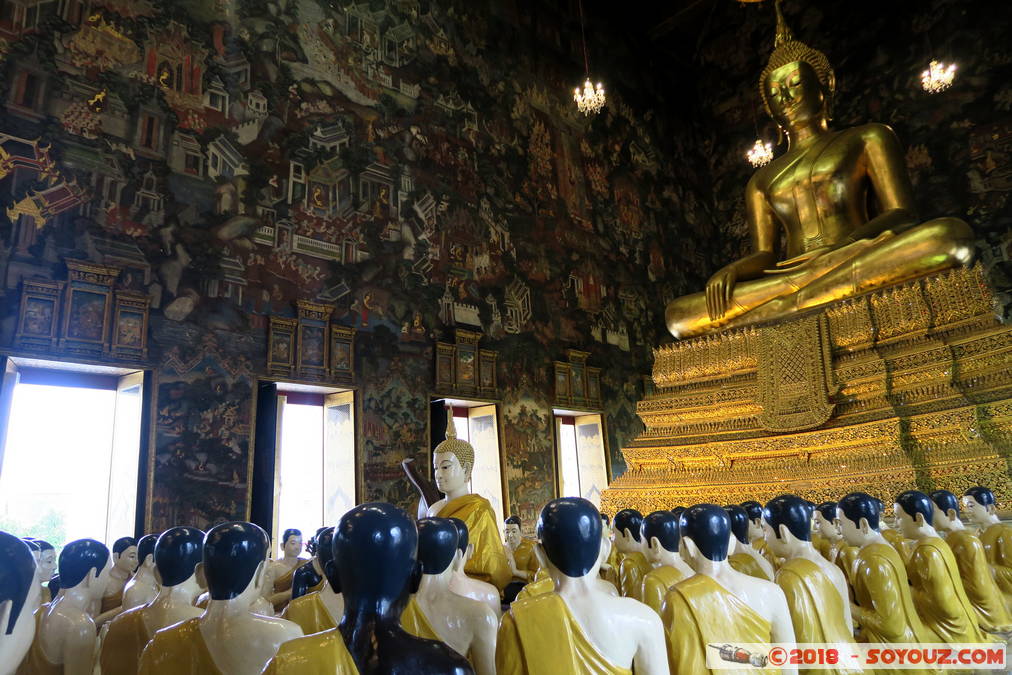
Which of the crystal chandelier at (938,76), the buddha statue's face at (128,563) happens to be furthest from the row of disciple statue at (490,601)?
the crystal chandelier at (938,76)

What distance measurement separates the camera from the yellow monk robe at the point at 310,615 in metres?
2.09

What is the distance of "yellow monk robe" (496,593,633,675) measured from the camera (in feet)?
4.92

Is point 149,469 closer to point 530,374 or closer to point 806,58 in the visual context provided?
point 530,374

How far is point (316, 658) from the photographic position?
1.18 meters

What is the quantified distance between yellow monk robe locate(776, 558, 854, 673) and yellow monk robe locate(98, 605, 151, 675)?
1.98 meters

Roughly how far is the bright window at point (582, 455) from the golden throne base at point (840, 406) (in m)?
3.69

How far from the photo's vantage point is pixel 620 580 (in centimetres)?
309

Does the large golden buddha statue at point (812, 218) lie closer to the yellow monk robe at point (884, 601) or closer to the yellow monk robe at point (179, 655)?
the yellow monk robe at point (884, 601)

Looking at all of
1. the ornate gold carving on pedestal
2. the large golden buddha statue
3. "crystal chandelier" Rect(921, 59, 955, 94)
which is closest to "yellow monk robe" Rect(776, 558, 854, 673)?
the ornate gold carving on pedestal

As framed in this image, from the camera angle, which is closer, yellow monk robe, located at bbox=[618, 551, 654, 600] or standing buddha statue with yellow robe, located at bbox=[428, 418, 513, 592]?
yellow monk robe, located at bbox=[618, 551, 654, 600]

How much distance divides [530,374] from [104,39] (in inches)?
260

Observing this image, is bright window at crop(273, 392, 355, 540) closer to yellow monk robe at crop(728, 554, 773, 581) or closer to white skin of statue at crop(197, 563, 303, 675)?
yellow monk robe at crop(728, 554, 773, 581)

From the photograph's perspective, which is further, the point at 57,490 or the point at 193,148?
the point at 193,148

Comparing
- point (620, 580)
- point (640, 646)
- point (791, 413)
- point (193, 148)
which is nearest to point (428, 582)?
point (640, 646)
